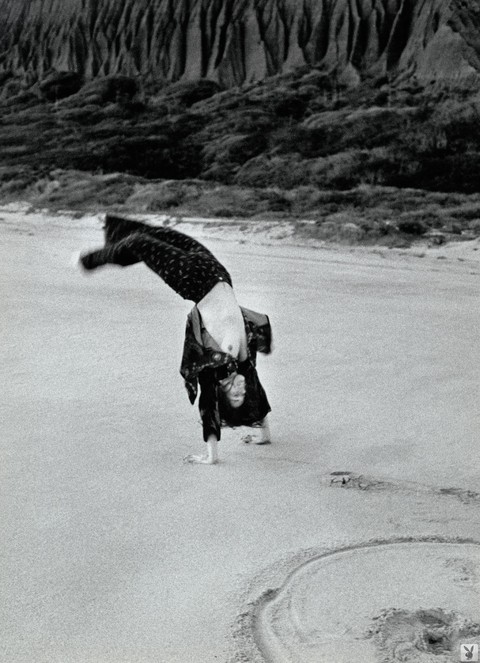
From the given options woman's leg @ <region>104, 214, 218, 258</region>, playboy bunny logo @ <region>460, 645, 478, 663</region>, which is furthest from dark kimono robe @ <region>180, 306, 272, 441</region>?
playboy bunny logo @ <region>460, 645, 478, 663</region>

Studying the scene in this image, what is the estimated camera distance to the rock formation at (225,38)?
19.5 m

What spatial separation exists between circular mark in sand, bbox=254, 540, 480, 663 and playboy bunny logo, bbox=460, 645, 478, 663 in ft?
0.20

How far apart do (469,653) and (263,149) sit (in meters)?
16.3

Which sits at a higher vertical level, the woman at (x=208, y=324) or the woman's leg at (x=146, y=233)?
the woman's leg at (x=146, y=233)

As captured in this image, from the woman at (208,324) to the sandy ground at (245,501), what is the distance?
24cm

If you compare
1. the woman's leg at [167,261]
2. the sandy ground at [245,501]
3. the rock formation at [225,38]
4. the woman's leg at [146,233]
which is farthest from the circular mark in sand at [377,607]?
the rock formation at [225,38]

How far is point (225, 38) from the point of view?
22.9 metres

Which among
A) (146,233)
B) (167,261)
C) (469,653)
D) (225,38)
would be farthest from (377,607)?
(225,38)

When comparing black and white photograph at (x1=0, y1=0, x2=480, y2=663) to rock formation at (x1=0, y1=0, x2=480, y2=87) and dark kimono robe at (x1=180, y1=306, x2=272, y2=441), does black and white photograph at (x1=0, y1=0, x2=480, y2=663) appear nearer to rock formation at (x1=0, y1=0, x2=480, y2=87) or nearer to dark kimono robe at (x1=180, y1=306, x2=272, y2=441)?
dark kimono robe at (x1=180, y1=306, x2=272, y2=441)

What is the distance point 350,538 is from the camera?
3.33 metres

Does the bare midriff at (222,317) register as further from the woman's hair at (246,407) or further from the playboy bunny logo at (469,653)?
the playboy bunny logo at (469,653)

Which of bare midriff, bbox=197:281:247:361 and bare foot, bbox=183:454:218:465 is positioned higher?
bare midriff, bbox=197:281:247:361

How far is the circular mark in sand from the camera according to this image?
2.60 m

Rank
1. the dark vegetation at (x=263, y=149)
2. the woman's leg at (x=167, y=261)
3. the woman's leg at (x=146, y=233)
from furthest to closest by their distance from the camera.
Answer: the dark vegetation at (x=263, y=149) → the woman's leg at (x=146, y=233) → the woman's leg at (x=167, y=261)
